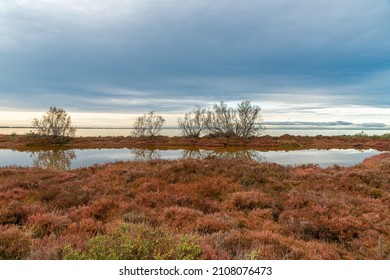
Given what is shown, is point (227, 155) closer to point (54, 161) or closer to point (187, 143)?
point (54, 161)

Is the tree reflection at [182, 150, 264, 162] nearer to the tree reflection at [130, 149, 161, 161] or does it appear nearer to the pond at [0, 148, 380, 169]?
the pond at [0, 148, 380, 169]

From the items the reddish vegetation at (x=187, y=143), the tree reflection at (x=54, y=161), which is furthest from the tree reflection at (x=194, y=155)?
the reddish vegetation at (x=187, y=143)

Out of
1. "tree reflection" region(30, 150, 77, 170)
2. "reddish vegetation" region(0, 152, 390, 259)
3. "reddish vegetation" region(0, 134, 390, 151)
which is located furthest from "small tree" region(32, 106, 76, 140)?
"reddish vegetation" region(0, 152, 390, 259)

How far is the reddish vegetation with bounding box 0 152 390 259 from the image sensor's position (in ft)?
15.0

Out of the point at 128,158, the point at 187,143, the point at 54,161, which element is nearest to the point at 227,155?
the point at 128,158

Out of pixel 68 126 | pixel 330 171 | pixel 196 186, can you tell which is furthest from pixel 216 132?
pixel 196 186

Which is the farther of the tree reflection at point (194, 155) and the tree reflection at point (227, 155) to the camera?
the tree reflection at point (194, 155)

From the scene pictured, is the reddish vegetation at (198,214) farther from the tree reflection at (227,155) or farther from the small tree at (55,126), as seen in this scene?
the small tree at (55,126)

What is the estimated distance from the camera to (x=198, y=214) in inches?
309

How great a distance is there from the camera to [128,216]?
280 inches

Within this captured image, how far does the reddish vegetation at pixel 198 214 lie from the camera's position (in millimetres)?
4586

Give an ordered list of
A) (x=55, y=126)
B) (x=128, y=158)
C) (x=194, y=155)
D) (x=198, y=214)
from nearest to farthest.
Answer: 1. (x=198, y=214)
2. (x=128, y=158)
3. (x=194, y=155)
4. (x=55, y=126)
